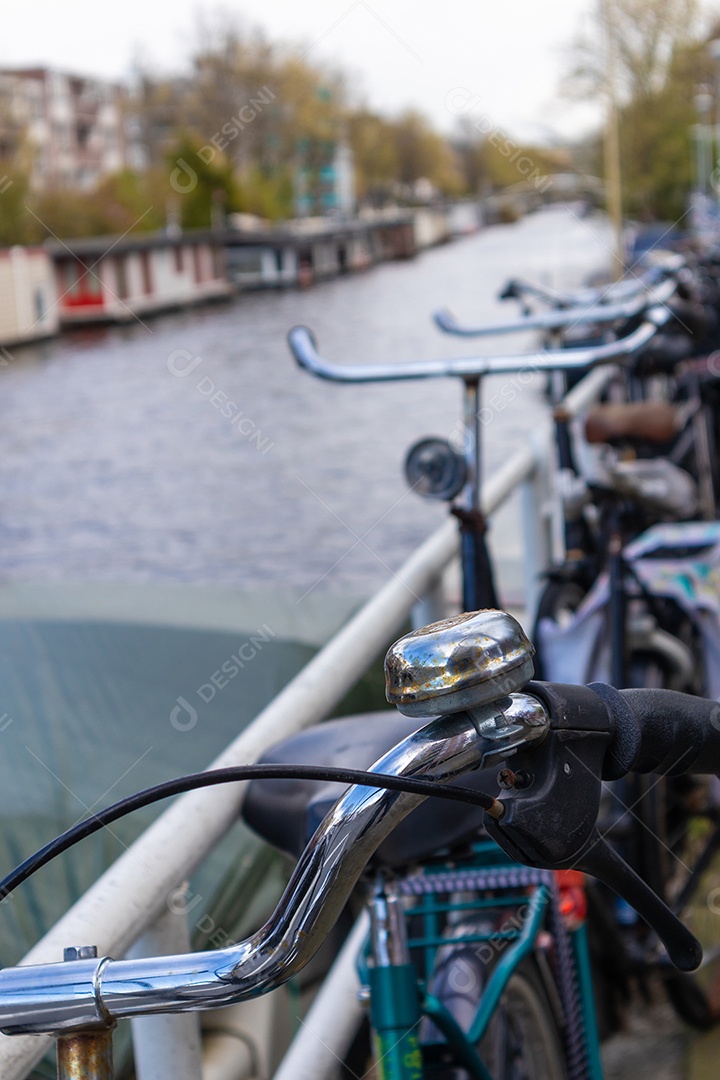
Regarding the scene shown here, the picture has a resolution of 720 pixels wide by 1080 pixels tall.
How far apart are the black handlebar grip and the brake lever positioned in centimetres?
1

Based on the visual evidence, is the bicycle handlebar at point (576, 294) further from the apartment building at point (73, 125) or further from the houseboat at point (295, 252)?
the apartment building at point (73, 125)

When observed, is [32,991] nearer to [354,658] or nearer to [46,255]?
[354,658]

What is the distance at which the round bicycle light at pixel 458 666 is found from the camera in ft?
2.29

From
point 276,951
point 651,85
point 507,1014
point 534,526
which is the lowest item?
point 507,1014

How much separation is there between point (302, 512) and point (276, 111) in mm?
54864

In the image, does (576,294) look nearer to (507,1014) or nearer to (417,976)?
(507,1014)

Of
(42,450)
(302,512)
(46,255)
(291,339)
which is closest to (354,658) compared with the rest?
(291,339)

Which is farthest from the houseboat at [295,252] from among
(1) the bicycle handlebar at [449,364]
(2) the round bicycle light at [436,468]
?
(2) the round bicycle light at [436,468]

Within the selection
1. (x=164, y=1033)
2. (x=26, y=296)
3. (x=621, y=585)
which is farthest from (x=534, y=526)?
(x=26, y=296)

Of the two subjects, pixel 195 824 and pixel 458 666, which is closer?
pixel 458 666

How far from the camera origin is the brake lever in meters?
0.76

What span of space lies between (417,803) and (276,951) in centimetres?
11

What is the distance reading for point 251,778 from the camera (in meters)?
0.76

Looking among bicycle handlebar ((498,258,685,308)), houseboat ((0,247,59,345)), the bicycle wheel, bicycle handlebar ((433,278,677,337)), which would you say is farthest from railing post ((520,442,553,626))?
houseboat ((0,247,59,345))
